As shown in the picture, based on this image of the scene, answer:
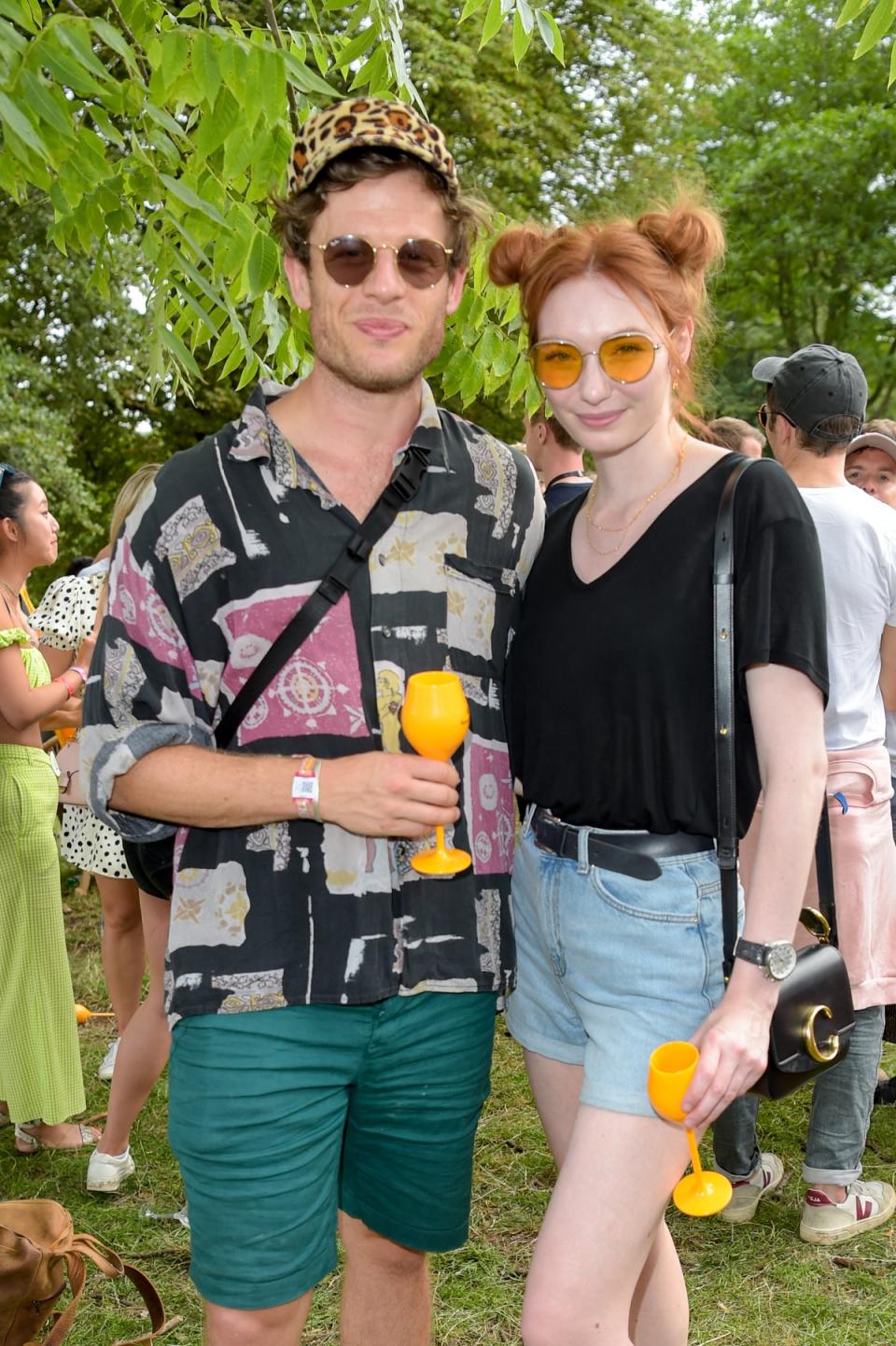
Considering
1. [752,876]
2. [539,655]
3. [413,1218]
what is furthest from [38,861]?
[752,876]

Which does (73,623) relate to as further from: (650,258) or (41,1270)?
(650,258)

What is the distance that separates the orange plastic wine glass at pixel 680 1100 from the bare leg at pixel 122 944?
3.18m

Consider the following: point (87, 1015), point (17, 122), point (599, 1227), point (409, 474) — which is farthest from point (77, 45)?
point (87, 1015)

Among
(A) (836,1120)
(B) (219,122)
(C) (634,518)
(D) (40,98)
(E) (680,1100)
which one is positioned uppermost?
(B) (219,122)

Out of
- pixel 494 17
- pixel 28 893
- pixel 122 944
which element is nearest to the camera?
pixel 494 17

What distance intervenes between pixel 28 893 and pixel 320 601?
2893mm

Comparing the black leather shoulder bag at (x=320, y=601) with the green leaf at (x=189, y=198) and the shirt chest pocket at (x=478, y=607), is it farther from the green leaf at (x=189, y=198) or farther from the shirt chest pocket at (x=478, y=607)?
the green leaf at (x=189, y=198)

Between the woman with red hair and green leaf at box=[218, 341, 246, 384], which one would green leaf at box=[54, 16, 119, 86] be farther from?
green leaf at box=[218, 341, 246, 384]

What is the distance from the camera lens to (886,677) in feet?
14.1

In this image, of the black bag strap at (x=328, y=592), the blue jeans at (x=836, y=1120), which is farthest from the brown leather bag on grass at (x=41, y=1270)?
the blue jeans at (x=836, y=1120)

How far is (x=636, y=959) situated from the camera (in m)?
2.27

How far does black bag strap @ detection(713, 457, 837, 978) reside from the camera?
7.18ft

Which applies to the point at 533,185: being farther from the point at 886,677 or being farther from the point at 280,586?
the point at 280,586

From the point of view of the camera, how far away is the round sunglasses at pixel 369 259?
235cm
